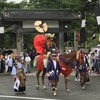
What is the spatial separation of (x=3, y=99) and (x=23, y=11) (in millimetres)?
16418

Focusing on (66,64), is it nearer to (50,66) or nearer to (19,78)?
(50,66)

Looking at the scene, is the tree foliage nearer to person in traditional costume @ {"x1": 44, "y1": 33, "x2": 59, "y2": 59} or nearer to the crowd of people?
the crowd of people

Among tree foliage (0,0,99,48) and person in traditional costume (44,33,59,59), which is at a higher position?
tree foliage (0,0,99,48)

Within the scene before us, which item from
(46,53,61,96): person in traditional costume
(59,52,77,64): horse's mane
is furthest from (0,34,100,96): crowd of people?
(59,52,77,64): horse's mane

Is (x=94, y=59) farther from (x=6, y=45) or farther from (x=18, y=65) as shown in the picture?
(x=6, y=45)

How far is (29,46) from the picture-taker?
33656mm

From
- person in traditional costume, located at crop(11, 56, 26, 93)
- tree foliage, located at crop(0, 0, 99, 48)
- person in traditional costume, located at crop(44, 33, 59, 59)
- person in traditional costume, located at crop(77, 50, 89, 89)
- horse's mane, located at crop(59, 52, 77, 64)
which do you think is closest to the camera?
person in traditional costume, located at crop(11, 56, 26, 93)

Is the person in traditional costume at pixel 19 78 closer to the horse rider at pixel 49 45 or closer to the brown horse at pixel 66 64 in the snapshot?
the horse rider at pixel 49 45

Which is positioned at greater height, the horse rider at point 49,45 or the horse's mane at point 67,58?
the horse rider at point 49,45

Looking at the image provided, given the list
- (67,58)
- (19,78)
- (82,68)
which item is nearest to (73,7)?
(82,68)

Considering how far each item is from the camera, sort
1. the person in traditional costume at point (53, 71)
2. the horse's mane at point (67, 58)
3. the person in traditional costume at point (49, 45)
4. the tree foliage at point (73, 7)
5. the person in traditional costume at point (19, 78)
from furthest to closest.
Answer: the tree foliage at point (73, 7)
the person in traditional costume at point (49, 45)
the horse's mane at point (67, 58)
the person in traditional costume at point (19, 78)
the person in traditional costume at point (53, 71)

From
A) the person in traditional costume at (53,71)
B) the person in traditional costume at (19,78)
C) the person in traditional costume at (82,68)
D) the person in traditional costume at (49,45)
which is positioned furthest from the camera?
the person in traditional costume at (82,68)

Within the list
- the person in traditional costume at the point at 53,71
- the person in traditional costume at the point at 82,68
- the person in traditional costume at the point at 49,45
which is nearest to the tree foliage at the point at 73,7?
the person in traditional costume at the point at 82,68

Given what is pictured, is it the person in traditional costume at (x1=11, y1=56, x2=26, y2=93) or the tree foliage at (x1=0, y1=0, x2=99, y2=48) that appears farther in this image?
the tree foliage at (x1=0, y1=0, x2=99, y2=48)
